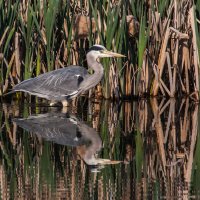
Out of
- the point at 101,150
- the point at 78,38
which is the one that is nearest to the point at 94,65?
the point at 78,38

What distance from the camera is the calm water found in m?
6.18

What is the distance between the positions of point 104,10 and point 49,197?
526cm

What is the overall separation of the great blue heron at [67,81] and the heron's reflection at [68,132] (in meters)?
0.51

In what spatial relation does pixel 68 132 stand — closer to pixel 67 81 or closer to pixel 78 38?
pixel 67 81

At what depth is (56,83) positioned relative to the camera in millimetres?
10766

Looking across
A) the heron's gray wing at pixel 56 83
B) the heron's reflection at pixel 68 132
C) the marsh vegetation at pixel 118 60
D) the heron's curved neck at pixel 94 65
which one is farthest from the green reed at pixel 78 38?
the heron's reflection at pixel 68 132

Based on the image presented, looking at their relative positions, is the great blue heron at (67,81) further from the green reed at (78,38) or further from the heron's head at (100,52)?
the green reed at (78,38)

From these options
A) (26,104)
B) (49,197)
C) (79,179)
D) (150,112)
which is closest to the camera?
(49,197)

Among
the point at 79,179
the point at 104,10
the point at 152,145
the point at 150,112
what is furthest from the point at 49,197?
the point at 104,10

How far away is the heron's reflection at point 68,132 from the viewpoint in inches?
303

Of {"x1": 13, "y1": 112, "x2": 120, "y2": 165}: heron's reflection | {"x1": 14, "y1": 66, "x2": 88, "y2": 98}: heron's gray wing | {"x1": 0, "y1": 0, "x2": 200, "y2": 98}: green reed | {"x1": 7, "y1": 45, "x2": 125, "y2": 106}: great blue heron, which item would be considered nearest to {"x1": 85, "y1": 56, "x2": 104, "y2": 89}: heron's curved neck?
{"x1": 7, "y1": 45, "x2": 125, "y2": 106}: great blue heron

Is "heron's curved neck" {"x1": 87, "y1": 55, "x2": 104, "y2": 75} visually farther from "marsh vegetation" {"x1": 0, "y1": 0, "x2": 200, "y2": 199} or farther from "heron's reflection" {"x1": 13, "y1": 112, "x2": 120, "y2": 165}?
"heron's reflection" {"x1": 13, "y1": 112, "x2": 120, "y2": 165}

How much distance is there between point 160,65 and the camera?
1110 centimetres

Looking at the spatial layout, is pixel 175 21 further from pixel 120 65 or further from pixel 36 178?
pixel 36 178
